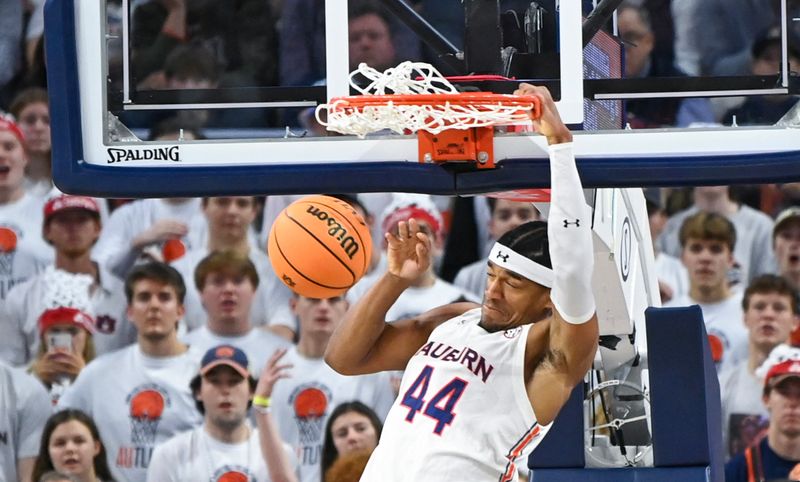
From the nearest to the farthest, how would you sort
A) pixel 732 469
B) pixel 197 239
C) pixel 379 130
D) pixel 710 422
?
pixel 379 130, pixel 710 422, pixel 732 469, pixel 197 239

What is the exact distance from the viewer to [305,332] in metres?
7.17

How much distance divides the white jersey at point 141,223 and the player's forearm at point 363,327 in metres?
3.39

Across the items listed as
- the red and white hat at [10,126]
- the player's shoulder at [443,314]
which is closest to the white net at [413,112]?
the player's shoulder at [443,314]

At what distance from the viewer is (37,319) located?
23.8 feet

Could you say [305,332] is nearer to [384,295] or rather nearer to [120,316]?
[120,316]

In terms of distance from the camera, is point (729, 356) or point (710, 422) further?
point (729, 356)

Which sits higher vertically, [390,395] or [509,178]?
[509,178]

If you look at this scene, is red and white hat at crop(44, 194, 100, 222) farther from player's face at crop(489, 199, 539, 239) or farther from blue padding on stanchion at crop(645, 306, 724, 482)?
blue padding on stanchion at crop(645, 306, 724, 482)

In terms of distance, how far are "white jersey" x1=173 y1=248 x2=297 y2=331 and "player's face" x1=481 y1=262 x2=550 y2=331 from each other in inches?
132

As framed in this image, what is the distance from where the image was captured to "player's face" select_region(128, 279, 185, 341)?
719cm

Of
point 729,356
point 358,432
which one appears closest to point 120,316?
point 358,432

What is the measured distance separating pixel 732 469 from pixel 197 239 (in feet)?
10.2

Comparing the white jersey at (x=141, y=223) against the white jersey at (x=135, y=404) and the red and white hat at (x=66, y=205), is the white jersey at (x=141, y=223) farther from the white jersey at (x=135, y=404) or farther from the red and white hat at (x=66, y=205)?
the white jersey at (x=135, y=404)

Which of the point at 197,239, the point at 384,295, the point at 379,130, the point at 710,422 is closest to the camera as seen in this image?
the point at 379,130
